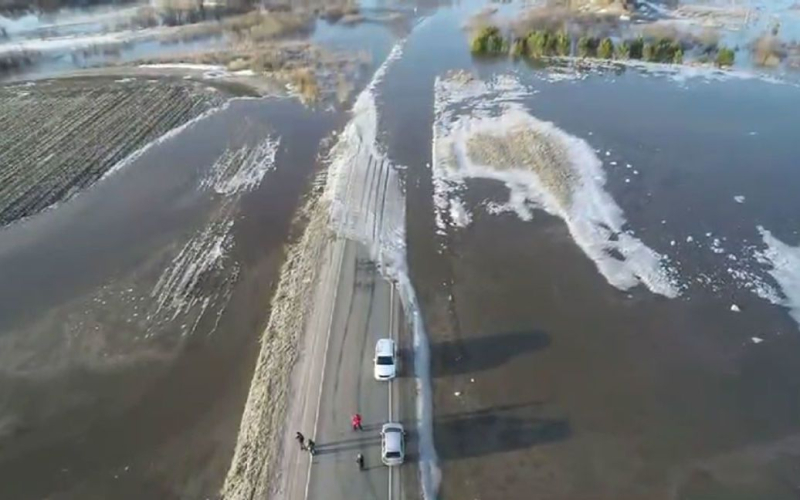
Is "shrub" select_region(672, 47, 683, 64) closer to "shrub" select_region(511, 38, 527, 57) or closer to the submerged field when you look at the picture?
"shrub" select_region(511, 38, 527, 57)

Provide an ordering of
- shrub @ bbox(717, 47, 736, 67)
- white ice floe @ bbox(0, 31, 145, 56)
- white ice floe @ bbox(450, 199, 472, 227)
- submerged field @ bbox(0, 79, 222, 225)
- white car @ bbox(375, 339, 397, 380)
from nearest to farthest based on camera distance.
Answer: white car @ bbox(375, 339, 397, 380)
white ice floe @ bbox(450, 199, 472, 227)
submerged field @ bbox(0, 79, 222, 225)
shrub @ bbox(717, 47, 736, 67)
white ice floe @ bbox(0, 31, 145, 56)

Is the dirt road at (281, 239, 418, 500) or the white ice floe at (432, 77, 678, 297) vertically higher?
the white ice floe at (432, 77, 678, 297)

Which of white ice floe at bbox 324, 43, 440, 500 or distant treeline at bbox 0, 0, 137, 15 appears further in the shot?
distant treeline at bbox 0, 0, 137, 15

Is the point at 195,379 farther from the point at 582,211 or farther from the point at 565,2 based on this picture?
the point at 565,2

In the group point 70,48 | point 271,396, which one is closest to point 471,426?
point 271,396

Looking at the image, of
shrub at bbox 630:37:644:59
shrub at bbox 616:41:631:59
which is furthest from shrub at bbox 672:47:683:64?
shrub at bbox 616:41:631:59

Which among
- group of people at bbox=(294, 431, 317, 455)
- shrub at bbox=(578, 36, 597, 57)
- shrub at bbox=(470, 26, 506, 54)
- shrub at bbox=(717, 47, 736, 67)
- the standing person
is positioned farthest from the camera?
shrub at bbox=(470, 26, 506, 54)

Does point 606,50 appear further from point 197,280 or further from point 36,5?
point 36,5

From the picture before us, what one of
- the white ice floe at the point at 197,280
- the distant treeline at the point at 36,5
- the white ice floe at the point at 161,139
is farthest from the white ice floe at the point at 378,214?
the distant treeline at the point at 36,5

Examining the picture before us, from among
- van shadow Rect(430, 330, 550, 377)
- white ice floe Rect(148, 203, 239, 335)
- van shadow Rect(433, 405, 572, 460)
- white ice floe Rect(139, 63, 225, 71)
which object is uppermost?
white ice floe Rect(139, 63, 225, 71)
